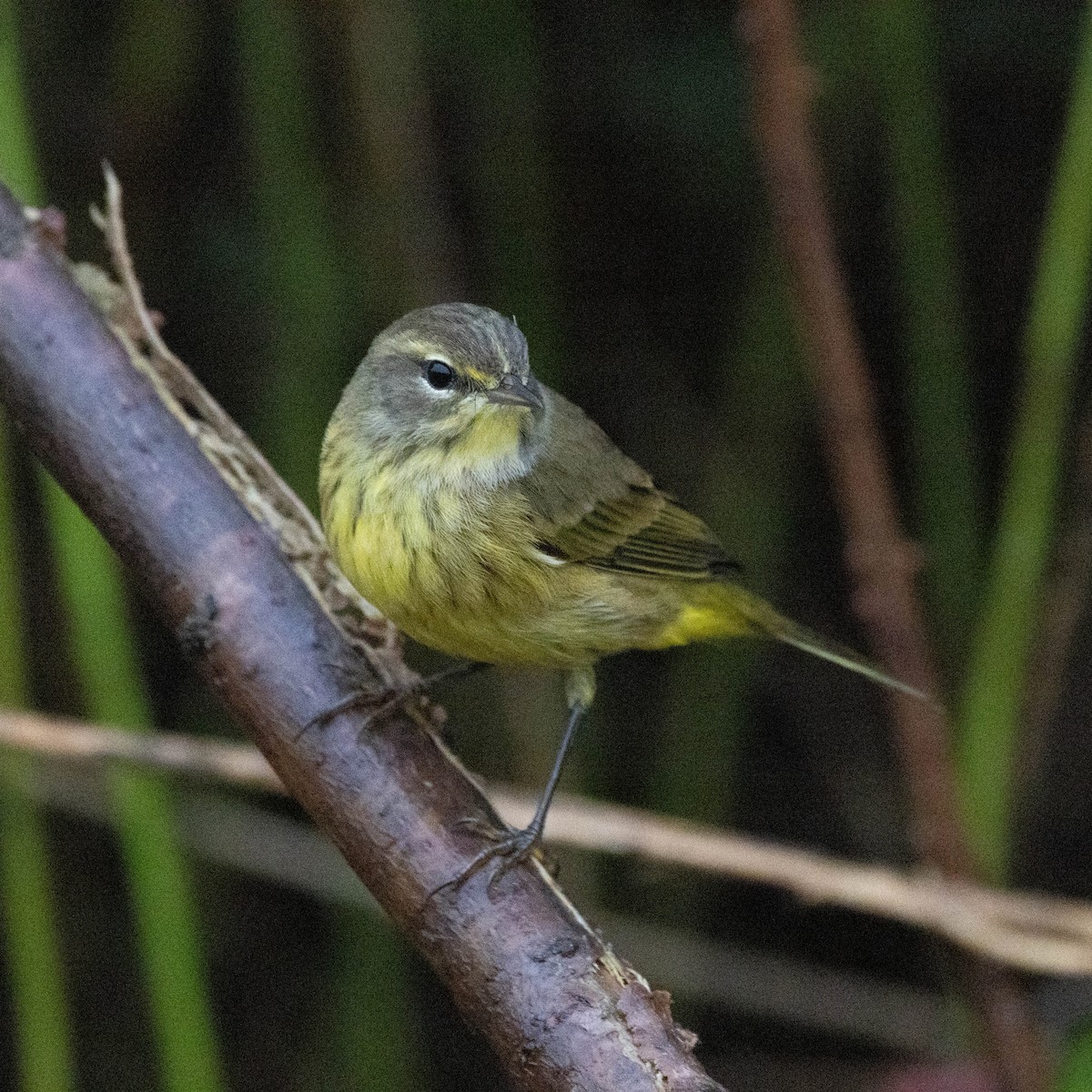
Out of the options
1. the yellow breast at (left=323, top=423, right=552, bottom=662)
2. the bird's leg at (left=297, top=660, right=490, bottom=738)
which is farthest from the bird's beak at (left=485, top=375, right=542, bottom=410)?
the bird's leg at (left=297, top=660, right=490, bottom=738)

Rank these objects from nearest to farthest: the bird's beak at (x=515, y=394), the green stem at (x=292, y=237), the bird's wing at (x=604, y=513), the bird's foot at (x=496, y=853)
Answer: the bird's foot at (x=496, y=853)
the bird's beak at (x=515, y=394)
the bird's wing at (x=604, y=513)
the green stem at (x=292, y=237)

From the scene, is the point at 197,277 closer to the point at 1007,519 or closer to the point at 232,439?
the point at 232,439

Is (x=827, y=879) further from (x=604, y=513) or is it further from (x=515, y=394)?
(x=515, y=394)

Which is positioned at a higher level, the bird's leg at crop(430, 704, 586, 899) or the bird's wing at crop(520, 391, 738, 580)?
the bird's wing at crop(520, 391, 738, 580)

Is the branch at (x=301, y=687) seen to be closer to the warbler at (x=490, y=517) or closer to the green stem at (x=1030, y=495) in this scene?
the warbler at (x=490, y=517)

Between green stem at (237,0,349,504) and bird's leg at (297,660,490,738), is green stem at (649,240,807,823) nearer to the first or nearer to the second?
green stem at (237,0,349,504)

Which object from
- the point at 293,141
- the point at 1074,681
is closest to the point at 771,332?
the point at 293,141

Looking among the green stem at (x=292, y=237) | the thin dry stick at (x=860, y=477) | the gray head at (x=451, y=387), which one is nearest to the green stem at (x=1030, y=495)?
the thin dry stick at (x=860, y=477)

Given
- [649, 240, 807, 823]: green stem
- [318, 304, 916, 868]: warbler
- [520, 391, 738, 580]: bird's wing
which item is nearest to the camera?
[318, 304, 916, 868]: warbler
